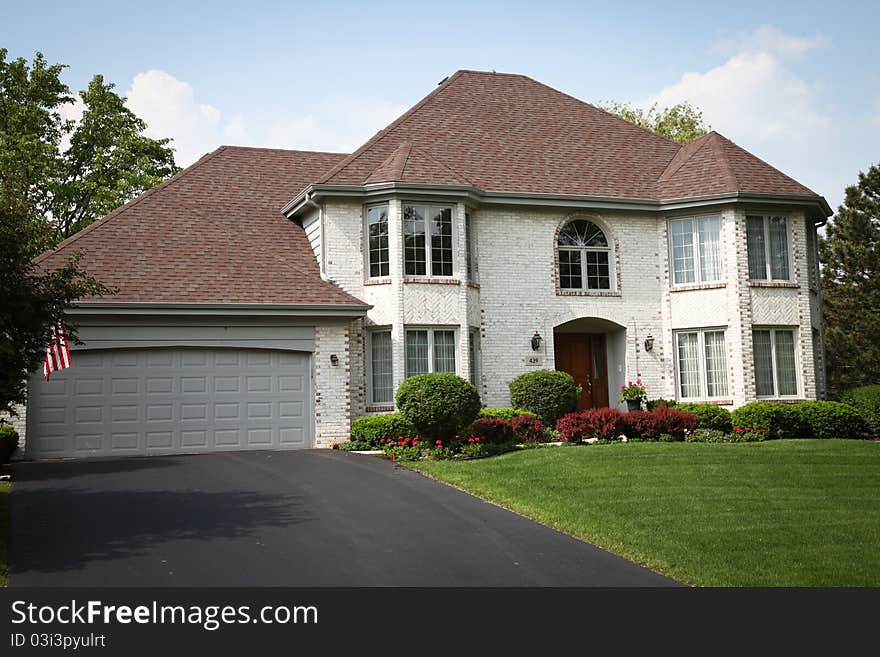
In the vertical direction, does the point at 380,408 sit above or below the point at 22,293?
below

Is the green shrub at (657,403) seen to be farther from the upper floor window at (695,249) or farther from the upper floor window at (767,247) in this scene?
the upper floor window at (767,247)

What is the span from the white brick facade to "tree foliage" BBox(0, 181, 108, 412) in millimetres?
8936

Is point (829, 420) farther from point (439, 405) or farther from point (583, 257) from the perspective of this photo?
point (439, 405)

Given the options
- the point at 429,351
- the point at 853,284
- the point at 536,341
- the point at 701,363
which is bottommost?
the point at 701,363

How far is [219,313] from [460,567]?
436 inches

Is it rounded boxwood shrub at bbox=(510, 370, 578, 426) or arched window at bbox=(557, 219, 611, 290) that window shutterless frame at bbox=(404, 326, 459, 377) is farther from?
arched window at bbox=(557, 219, 611, 290)

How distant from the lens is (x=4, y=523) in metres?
10.2

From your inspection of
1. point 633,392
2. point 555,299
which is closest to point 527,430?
point 633,392

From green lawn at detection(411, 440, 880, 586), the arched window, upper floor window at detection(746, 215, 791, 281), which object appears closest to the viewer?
green lawn at detection(411, 440, 880, 586)

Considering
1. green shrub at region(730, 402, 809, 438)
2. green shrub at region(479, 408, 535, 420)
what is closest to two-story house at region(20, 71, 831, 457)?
green shrub at region(479, 408, 535, 420)

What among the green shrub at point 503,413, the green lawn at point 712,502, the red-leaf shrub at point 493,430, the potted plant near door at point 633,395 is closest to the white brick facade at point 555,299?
the potted plant near door at point 633,395

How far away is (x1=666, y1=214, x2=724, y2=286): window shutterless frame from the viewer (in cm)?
2116

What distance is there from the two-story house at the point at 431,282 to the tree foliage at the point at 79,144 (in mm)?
9495

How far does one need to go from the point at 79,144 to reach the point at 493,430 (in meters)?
21.9
